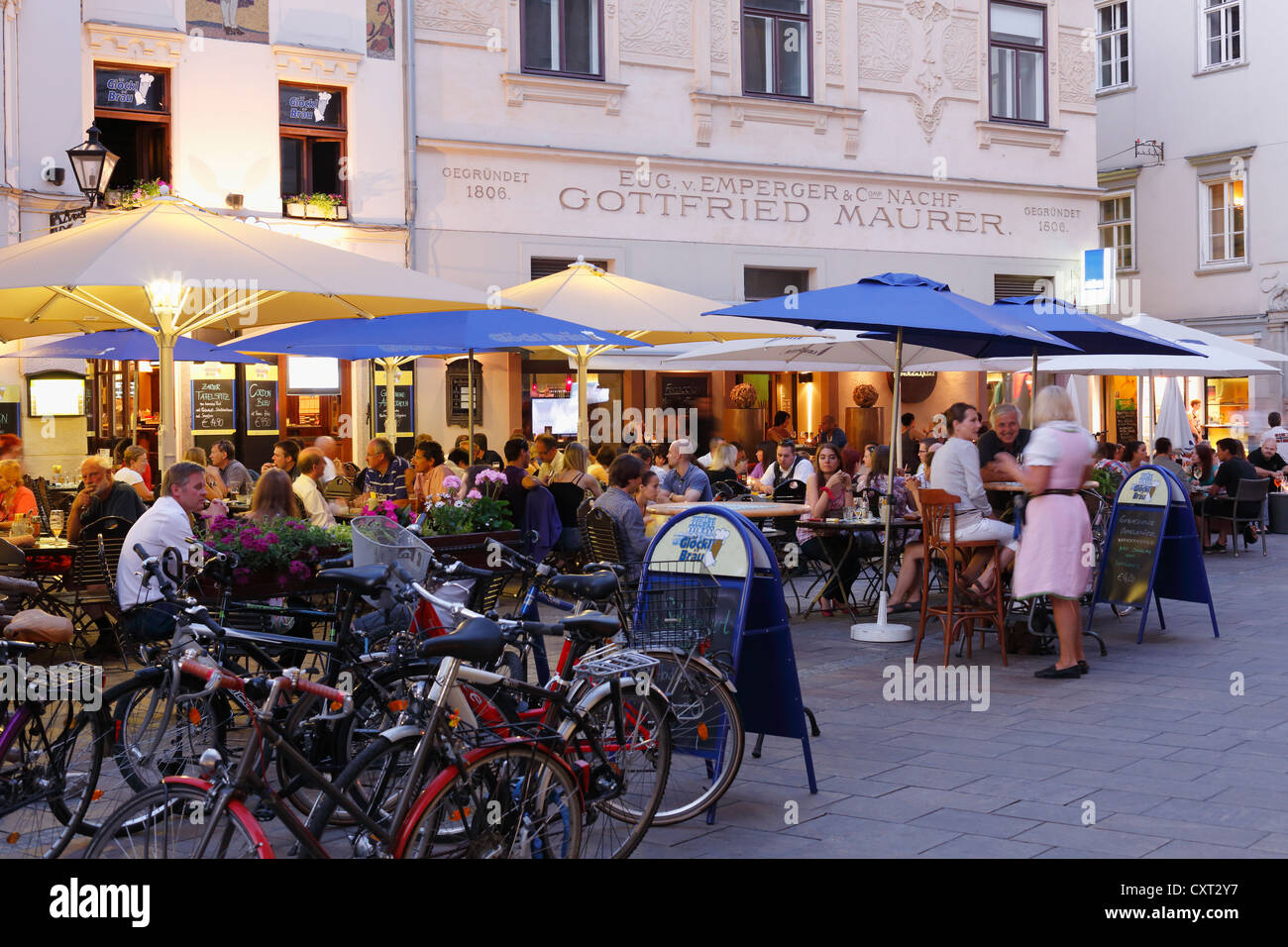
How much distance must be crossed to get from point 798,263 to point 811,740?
1454cm

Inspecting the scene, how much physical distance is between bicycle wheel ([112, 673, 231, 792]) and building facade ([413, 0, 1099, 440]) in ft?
43.3

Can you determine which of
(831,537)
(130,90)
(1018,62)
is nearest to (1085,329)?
(831,537)

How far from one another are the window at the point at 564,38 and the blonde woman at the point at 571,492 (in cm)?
866

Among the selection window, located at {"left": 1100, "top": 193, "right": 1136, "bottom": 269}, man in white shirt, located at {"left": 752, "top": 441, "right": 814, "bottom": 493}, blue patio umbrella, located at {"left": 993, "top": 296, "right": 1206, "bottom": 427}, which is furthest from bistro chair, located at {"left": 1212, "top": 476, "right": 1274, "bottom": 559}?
window, located at {"left": 1100, "top": 193, "right": 1136, "bottom": 269}

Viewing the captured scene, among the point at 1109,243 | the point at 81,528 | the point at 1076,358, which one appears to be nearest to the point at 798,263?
the point at 1076,358

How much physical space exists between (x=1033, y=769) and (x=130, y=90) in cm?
1406

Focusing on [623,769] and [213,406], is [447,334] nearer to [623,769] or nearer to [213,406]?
[213,406]

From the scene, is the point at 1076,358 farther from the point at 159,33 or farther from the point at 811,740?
the point at 159,33

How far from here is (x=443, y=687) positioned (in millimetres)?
3906

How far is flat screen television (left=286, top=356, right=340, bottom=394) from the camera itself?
17.3 m

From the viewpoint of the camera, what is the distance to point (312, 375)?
17.5 m

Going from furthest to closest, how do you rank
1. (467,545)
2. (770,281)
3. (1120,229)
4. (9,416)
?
(1120,229)
(770,281)
(9,416)
(467,545)

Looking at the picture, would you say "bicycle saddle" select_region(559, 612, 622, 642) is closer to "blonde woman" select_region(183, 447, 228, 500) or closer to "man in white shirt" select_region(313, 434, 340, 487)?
"blonde woman" select_region(183, 447, 228, 500)

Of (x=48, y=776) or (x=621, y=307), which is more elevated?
(x=621, y=307)
